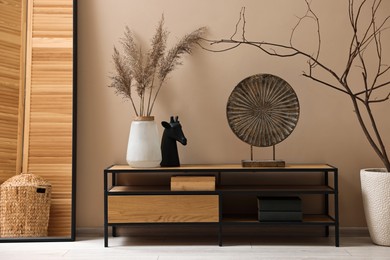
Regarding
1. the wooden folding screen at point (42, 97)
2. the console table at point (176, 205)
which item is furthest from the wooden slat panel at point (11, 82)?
the console table at point (176, 205)

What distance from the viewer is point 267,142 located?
3342mm

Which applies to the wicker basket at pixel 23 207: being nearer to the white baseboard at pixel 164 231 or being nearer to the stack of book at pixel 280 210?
the white baseboard at pixel 164 231

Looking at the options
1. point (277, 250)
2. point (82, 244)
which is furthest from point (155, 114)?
point (277, 250)

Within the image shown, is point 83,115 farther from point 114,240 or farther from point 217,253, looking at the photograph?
point 217,253

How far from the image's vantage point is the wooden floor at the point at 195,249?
293 cm

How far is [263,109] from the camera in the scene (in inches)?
132

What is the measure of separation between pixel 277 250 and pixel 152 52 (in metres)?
1.41

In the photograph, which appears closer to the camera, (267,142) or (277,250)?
(277,250)

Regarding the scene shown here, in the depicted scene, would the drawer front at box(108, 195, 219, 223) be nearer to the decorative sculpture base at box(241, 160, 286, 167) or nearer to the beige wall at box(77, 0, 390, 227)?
the decorative sculpture base at box(241, 160, 286, 167)

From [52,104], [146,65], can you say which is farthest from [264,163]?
[52,104]

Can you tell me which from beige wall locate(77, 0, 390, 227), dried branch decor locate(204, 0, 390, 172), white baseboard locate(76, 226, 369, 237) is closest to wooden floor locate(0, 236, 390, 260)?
white baseboard locate(76, 226, 369, 237)

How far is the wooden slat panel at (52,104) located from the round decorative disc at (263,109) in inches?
41.8

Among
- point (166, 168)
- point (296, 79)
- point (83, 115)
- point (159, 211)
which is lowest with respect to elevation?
point (159, 211)

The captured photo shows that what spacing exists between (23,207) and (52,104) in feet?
2.19
